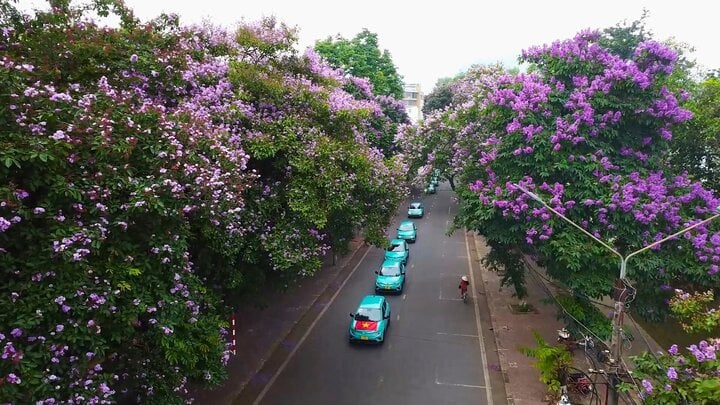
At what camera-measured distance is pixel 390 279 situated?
21.0 metres

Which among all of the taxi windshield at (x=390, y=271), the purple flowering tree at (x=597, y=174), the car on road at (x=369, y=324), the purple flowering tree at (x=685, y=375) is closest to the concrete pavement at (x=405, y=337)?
the car on road at (x=369, y=324)

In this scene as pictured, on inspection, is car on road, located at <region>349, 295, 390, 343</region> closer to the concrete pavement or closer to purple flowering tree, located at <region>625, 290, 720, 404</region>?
the concrete pavement

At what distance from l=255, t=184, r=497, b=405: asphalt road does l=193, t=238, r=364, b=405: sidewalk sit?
2.71ft

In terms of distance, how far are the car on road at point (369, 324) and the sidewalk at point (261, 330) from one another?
2.69m

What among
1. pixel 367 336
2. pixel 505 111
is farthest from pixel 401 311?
pixel 505 111

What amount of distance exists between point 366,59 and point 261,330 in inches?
978

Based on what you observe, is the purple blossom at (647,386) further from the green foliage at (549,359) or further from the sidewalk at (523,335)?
the sidewalk at (523,335)

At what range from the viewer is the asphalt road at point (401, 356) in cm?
1279

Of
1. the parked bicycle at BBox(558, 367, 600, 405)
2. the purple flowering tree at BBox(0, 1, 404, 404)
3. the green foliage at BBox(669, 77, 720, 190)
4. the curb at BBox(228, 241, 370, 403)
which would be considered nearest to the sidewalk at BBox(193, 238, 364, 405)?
the curb at BBox(228, 241, 370, 403)

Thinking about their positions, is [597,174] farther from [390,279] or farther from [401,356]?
[390,279]

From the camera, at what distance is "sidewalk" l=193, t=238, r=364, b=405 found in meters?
13.0

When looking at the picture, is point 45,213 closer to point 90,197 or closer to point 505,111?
point 90,197

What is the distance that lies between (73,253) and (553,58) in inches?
506

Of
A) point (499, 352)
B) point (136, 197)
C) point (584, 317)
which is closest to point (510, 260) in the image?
point (499, 352)
